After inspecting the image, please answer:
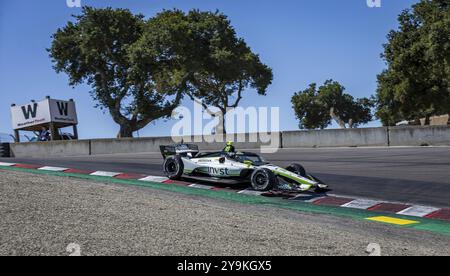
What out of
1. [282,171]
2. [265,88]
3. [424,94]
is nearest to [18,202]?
[282,171]

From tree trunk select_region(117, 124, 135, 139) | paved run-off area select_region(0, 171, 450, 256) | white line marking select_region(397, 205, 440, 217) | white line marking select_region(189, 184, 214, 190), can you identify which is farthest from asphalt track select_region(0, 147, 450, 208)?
tree trunk select_region(117, 124, 135, 139)

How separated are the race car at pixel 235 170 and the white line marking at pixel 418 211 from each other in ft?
6.78

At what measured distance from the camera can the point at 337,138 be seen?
91.4ft

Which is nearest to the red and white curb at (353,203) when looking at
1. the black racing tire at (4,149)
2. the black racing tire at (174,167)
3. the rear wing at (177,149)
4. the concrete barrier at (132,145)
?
the black racing tire at (174,167)

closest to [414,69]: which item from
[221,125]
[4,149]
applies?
[221,125]

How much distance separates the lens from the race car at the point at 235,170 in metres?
11.6

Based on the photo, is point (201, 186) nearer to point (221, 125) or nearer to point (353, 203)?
point (353, 203)

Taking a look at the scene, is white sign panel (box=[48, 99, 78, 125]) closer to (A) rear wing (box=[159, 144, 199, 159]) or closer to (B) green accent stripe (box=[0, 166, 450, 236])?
(A) rear wing (box=[159, 144, 199, 159])

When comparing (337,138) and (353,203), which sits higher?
(337,138)

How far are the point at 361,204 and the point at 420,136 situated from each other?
652 inches

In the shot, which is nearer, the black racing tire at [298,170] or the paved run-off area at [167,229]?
the paved run-off area at [167,229]

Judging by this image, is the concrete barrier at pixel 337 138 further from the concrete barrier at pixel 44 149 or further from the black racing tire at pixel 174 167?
the black racing tire at pixel 174 167

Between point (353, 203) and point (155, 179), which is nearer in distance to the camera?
point (353, 203)
